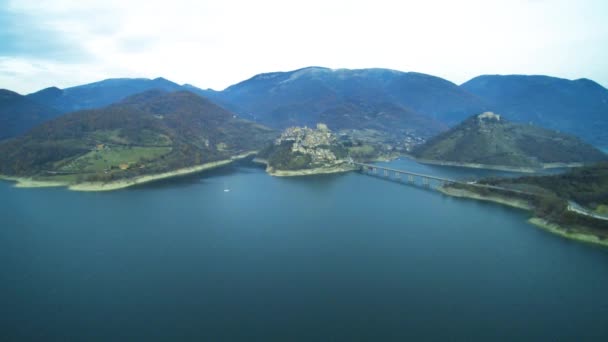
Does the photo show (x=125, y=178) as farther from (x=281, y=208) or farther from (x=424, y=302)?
(x=424, y=302)

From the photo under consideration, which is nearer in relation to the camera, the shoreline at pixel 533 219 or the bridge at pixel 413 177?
the shoreline at pixel 533 219

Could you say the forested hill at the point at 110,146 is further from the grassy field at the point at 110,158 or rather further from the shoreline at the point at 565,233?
the shoreline at the point at 565,233

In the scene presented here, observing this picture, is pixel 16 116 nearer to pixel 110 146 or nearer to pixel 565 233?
pixel 110 146

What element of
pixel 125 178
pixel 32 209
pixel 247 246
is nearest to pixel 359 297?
pixel 247 246

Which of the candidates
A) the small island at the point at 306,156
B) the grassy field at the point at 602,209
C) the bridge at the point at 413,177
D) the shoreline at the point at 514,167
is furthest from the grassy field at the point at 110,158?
the grassy field at the point at 602,209

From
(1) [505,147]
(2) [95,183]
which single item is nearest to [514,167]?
(1) [505,147]
